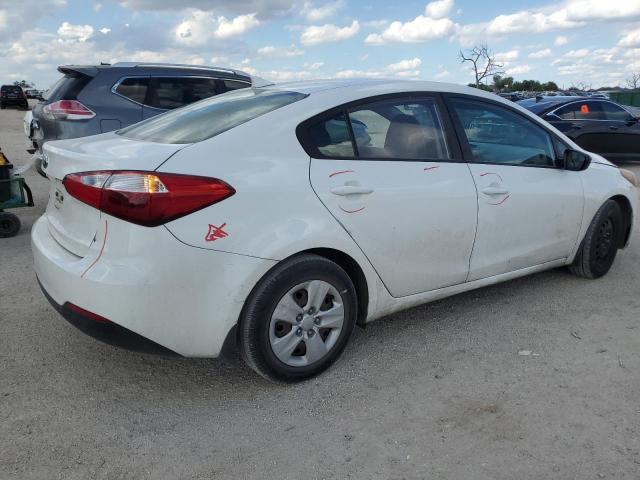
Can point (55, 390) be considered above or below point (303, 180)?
below

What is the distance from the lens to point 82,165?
2.80 meters

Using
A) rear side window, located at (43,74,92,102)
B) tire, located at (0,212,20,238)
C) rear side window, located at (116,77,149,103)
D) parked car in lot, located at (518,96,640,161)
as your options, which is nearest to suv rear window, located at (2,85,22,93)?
parked car in lot, located at (518,96,640,161)

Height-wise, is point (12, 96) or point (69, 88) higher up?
point (12, 96)

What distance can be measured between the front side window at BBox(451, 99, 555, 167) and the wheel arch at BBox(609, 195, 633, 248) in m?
1.00

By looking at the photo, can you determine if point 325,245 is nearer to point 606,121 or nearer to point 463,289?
point 463,289

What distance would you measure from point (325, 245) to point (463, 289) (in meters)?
1.26

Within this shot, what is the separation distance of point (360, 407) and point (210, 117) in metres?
1.77

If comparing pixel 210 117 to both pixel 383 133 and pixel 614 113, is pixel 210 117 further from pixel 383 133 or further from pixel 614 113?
pixel 614 113

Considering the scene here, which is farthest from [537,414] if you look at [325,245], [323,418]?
[325,245]

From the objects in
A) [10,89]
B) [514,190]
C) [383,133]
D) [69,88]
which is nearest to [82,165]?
[383,133]

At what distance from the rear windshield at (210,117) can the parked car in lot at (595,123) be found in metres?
9.51

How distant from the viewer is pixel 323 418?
2.83 meters

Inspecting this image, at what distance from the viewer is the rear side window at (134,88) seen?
691 centimetres

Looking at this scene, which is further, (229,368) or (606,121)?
(606,121)
